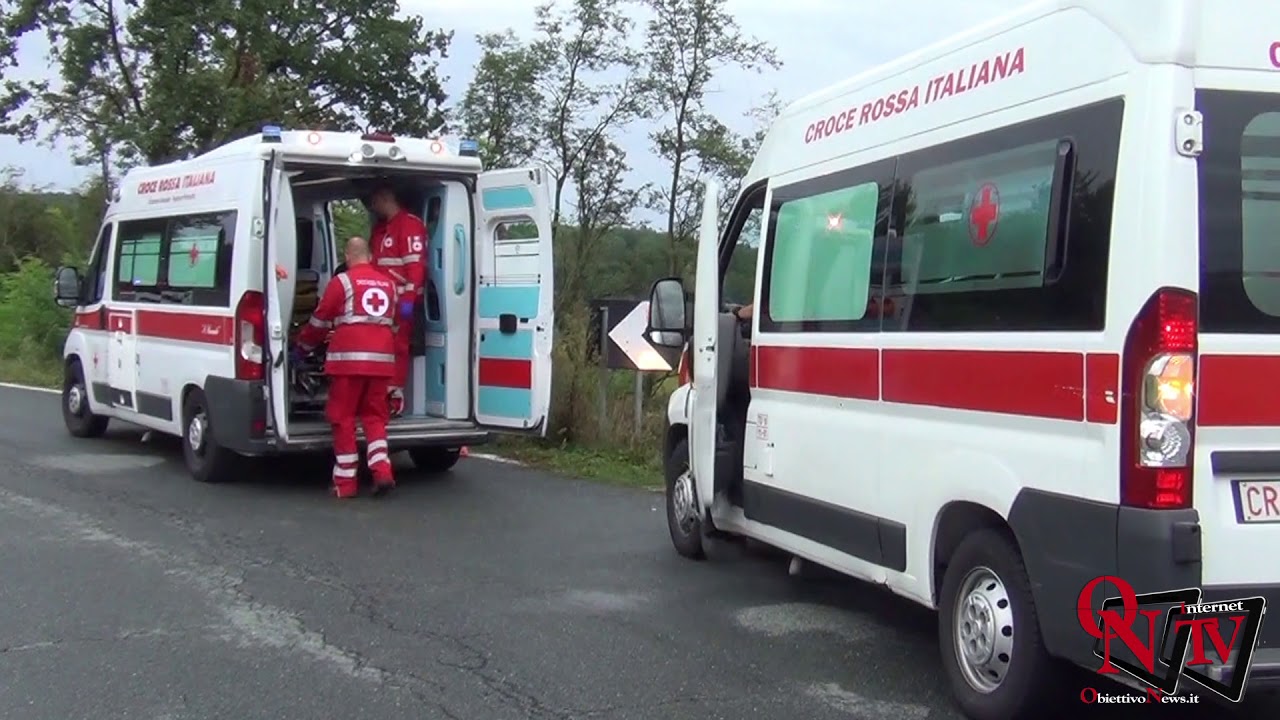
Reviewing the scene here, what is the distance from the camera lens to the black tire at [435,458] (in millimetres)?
10547

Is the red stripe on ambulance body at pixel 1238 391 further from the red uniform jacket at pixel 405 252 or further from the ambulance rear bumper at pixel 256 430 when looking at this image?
the red uniform jacket at pixel 405 252

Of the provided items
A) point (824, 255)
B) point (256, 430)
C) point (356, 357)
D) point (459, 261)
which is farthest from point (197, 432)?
point (824, 255)

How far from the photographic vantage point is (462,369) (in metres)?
10.1

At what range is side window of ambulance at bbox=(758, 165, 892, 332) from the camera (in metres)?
5.35

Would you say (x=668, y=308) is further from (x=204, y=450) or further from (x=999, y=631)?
(x=204, y=450)

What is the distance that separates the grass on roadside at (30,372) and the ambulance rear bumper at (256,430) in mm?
11046

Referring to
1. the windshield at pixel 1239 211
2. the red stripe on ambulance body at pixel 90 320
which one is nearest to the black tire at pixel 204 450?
the red stripe on ambulance body at pixel 90 320

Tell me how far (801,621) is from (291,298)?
5.35 m

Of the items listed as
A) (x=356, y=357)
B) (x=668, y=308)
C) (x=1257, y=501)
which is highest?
(x=668, y=308)

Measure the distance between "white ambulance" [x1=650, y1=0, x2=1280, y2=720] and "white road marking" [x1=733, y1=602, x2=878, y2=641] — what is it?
395 mm

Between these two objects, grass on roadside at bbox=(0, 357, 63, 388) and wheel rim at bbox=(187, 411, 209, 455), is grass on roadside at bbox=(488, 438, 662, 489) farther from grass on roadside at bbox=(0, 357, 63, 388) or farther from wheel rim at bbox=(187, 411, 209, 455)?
grass on roadside at bbox=(0, 357, 63, 388)

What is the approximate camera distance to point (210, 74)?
26266mm

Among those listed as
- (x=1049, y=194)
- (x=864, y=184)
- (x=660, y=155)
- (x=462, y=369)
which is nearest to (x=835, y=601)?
(x=864, y=184)

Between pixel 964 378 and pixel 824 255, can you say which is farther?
pixel 824 255
